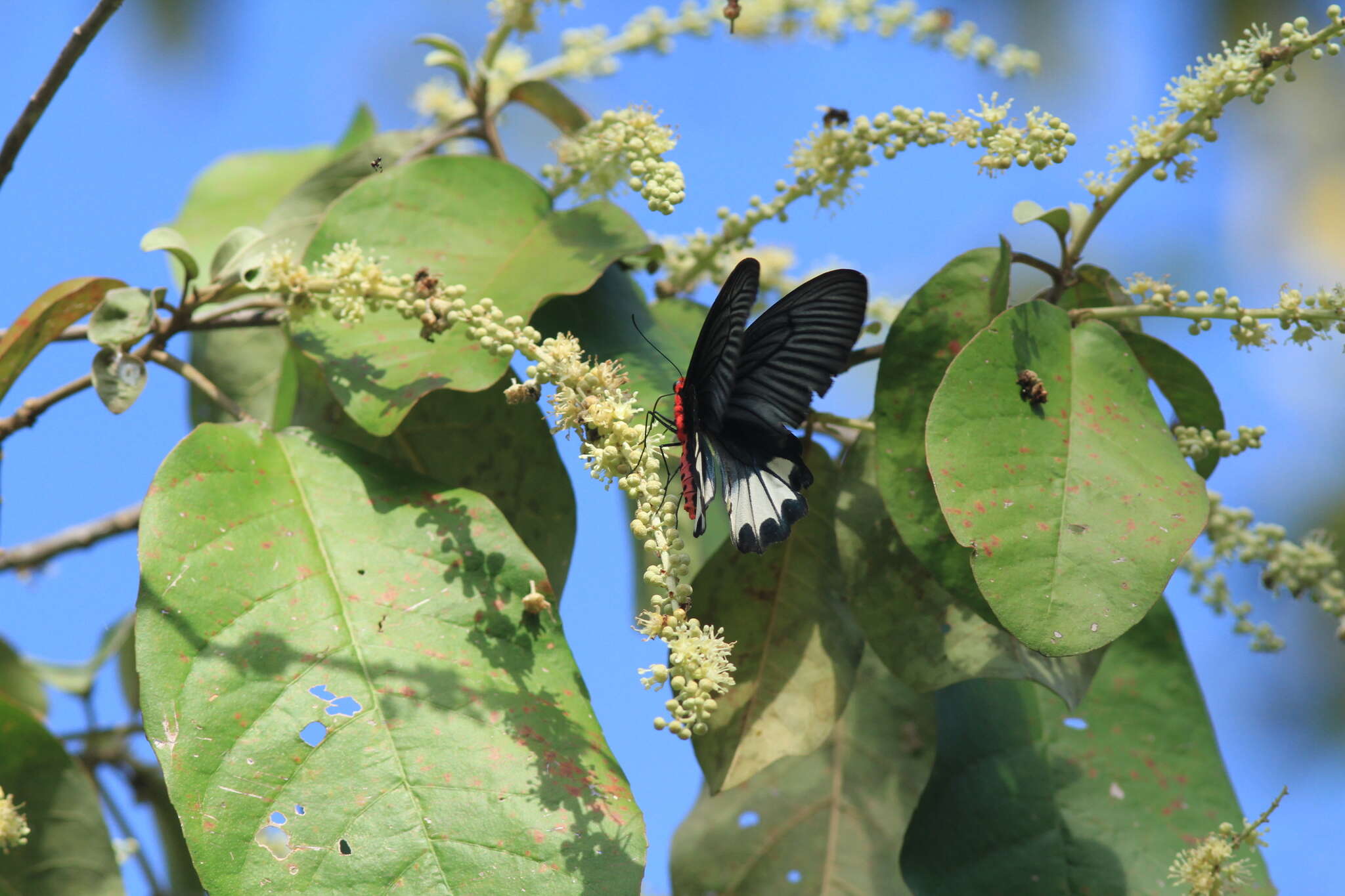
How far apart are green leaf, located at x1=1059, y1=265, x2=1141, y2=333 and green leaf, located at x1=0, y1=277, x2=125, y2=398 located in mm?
1415

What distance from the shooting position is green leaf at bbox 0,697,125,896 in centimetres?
167

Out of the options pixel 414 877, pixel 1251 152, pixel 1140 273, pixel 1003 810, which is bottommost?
pixel 414 877

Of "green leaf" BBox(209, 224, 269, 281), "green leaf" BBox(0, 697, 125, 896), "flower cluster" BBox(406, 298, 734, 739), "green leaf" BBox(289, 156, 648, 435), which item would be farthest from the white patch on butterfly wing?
"green leaf" BBox(0, 697, 125, 896)

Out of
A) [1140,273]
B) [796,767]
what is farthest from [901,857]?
[1140,273]

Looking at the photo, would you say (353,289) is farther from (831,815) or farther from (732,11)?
(831,815)

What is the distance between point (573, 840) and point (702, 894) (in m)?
0.67

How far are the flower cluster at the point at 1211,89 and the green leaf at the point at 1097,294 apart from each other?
160 millimetres

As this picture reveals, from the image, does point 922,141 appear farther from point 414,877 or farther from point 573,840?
point 414,877

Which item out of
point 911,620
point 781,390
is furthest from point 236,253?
point 911,620

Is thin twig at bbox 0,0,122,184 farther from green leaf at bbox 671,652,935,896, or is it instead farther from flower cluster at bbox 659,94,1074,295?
green leaf at bbox 671,652,935,896

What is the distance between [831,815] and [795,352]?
86 cm

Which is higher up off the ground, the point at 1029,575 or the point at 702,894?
the point at 1029,575

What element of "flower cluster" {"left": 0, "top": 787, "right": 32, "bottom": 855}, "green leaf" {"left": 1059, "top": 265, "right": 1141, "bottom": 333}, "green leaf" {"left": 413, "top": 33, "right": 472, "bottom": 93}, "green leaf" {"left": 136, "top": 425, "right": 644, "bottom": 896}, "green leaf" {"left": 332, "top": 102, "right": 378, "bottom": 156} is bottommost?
"flower cluster" {"left": 0, "top": 787, "right": 32, "bottom": 855}

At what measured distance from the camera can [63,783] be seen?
5.68ft
